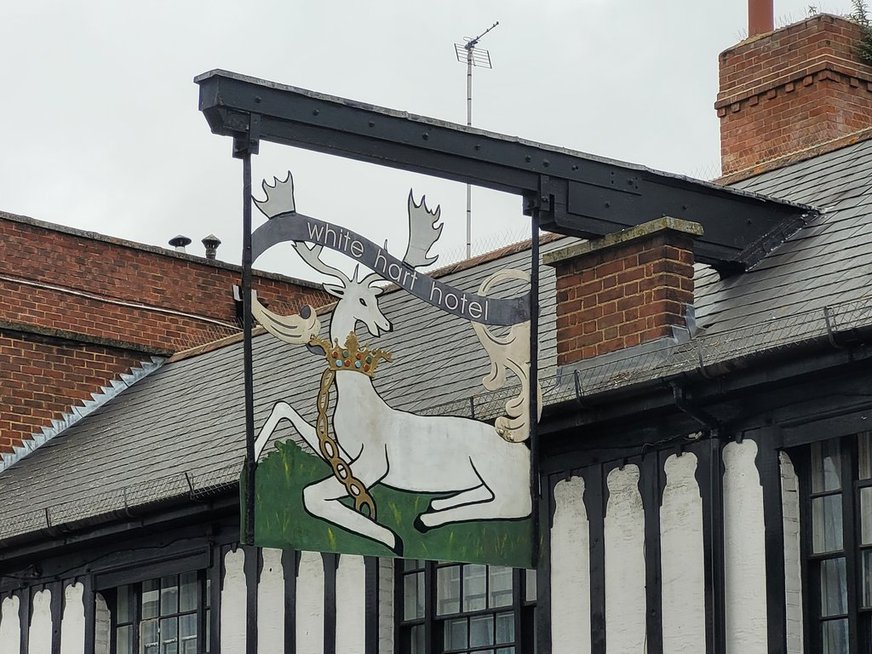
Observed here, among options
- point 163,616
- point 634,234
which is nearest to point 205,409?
point 163,616

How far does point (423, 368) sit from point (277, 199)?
183 inches

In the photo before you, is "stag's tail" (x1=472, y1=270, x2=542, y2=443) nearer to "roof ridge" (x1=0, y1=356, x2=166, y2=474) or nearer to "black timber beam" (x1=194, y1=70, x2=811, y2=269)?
"black timber beam" (x1=194, y1=70, x2=811, y2=269)

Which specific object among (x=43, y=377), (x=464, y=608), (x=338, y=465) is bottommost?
(x=464, y=608)

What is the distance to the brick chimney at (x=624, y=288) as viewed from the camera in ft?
43.9

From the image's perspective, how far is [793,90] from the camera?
19828 mm

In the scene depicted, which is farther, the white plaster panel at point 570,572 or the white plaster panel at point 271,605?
the white plaster panel at point 271,605

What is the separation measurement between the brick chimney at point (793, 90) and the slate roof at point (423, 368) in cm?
329

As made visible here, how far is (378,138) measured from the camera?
478 inches

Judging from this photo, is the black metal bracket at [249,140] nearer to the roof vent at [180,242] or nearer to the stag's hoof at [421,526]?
the stag's hoof at [421,526]

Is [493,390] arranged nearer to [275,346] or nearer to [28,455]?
[275,346]

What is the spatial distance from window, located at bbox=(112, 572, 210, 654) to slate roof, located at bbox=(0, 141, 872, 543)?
2.83ft

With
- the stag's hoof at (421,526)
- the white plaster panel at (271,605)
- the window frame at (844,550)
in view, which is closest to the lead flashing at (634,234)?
the window frame at (844,550)

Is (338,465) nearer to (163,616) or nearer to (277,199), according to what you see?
(277,199)

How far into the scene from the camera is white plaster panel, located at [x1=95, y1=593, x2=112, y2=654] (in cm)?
1709
